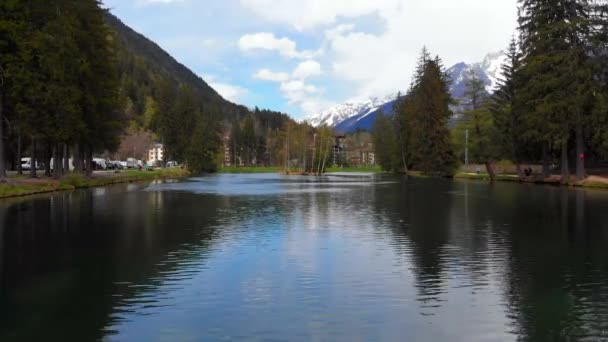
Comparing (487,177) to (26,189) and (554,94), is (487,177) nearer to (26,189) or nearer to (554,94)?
(554,94)

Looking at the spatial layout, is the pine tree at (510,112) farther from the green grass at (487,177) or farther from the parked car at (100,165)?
the parked car at (100,165)

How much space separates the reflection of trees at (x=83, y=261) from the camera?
10242mm

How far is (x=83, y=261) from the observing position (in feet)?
51.2

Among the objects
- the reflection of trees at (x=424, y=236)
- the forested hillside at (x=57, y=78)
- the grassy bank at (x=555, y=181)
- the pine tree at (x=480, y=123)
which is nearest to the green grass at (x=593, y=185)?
the grassy bank at (x=555, y=181)

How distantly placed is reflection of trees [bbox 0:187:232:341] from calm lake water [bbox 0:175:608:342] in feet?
0.18

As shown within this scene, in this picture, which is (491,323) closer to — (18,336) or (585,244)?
(18,336)

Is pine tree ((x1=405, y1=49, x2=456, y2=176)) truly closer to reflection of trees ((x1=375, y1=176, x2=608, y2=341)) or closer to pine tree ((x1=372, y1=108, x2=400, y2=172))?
pine tree ((x1=372, y1=108, x2=400, y2=172))

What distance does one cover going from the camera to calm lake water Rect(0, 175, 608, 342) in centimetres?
962

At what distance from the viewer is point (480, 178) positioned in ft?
261

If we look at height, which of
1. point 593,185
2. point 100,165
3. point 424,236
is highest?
point 100,165

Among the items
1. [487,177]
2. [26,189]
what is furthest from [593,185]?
[26,189]

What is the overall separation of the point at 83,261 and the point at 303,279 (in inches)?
252

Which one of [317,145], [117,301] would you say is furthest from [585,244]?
[317,145]

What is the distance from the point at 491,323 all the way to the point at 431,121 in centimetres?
8260
